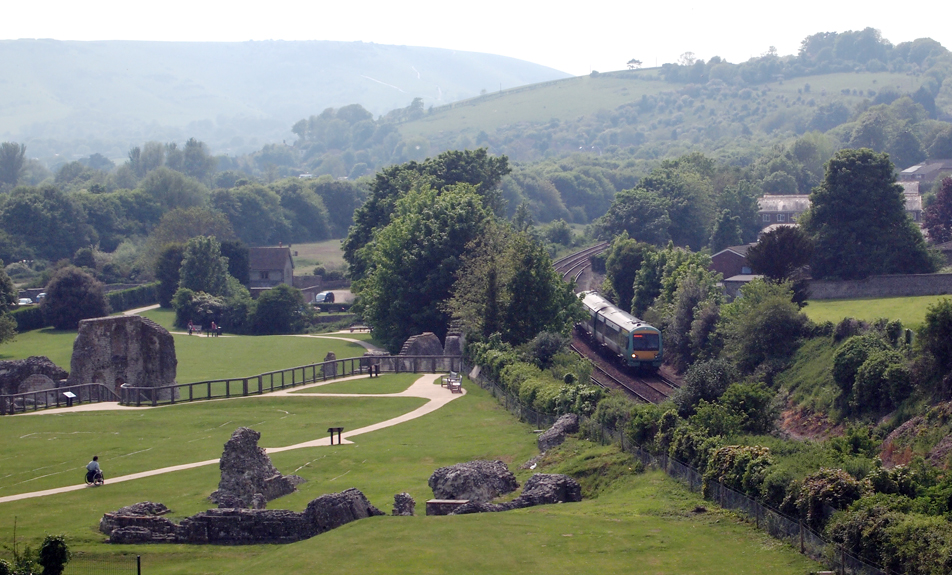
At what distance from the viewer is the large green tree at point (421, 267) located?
2805 inches

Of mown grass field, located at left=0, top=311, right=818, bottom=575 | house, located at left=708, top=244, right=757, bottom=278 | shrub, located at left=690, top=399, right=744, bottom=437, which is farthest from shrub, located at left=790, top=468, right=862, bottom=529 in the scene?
house, located at left=708, top=244, right=757, bottom=278

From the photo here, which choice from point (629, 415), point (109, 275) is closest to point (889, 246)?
point (629, 415)

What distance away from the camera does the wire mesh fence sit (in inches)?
987

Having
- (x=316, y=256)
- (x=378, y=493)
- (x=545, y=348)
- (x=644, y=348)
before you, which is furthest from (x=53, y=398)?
(x=316, y=256)

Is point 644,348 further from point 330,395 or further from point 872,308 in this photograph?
point 330,395

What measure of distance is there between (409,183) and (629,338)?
3949cm

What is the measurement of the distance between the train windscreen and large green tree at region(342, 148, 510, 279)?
31.4 meters

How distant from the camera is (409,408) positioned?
164ft

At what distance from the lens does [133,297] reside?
11075 centimetres

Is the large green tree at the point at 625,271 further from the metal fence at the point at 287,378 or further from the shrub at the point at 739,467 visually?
the shrub at the point at 739,467

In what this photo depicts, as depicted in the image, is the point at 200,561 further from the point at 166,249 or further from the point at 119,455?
the point at 166,249

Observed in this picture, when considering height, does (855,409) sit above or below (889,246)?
below

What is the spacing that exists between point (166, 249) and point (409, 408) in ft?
233

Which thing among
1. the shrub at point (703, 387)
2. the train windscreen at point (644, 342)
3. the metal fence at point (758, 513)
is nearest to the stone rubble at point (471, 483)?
the metal fence at point (758, 513)
